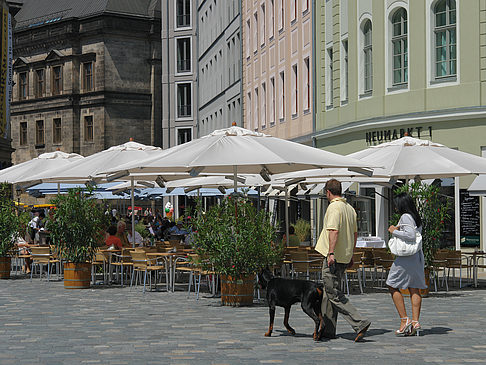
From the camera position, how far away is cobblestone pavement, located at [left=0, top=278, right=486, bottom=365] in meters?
9.48

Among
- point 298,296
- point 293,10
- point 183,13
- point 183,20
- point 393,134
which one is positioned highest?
point 183,13

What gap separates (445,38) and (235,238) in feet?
41.3

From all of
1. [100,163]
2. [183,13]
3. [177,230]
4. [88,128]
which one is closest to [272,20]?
[177,230]

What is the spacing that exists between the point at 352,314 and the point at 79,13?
230ft

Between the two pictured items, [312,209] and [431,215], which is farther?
[312,209]

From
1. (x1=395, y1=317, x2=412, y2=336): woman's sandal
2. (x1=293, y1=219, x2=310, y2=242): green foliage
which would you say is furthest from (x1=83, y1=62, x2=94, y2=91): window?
(x1=395, y1=317, x2=412, y2=336): woman's sandal

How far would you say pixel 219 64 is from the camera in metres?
54.4

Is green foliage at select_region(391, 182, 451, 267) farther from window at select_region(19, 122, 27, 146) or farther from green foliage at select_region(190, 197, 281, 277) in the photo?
window at select_region(19, 122, 27, 146)

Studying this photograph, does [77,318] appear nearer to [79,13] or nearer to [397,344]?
[397,344]

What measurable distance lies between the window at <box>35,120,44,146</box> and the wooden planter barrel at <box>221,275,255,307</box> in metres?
67.8

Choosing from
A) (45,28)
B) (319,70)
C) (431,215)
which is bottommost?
(431,215)

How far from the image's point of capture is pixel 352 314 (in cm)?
1074

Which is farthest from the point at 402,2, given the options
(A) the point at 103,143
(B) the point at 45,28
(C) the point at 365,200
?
(B) the point at 45,28

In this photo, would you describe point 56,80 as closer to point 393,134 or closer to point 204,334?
point 393,134
